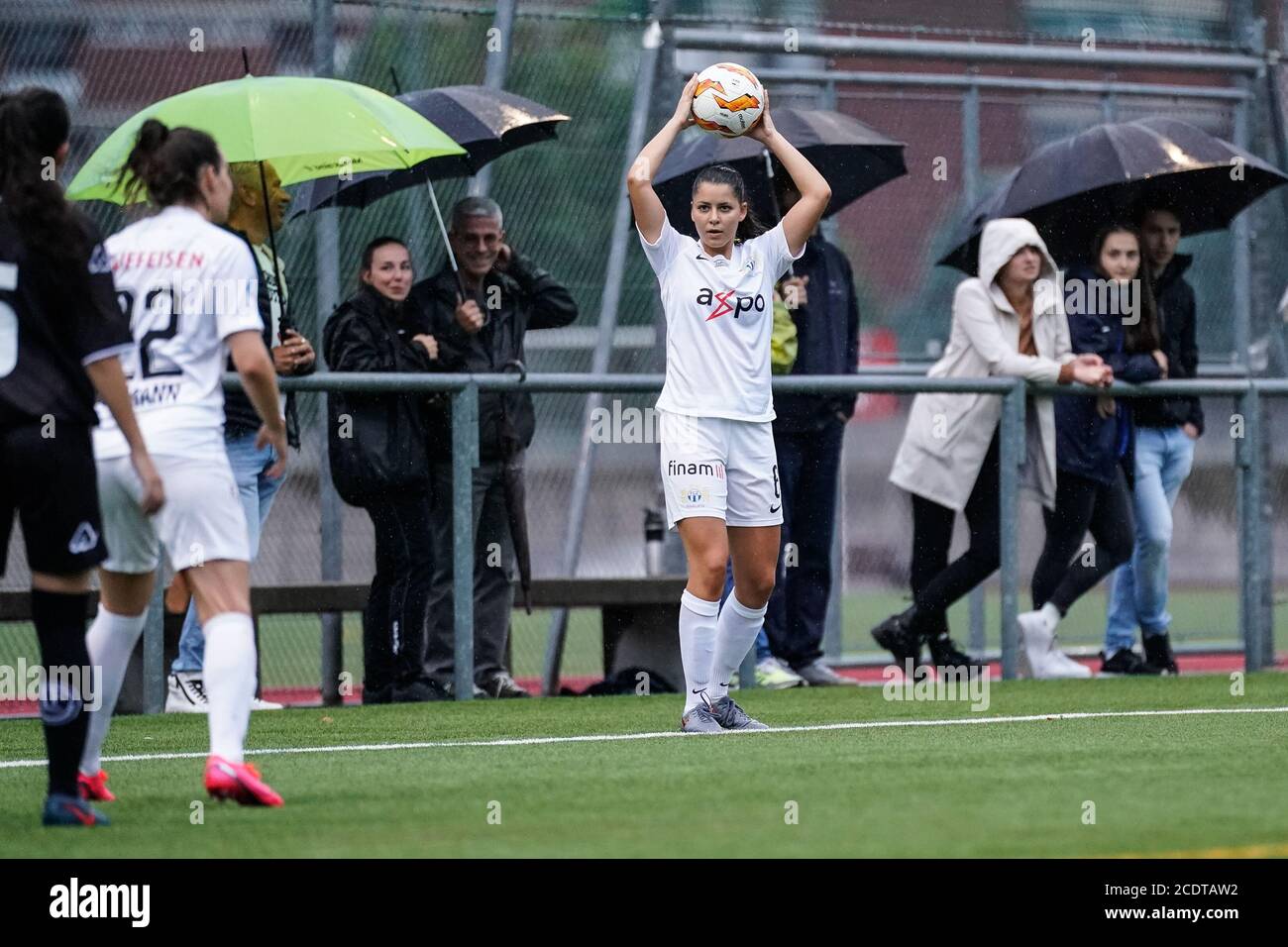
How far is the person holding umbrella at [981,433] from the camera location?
10.6 m

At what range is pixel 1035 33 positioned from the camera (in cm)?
1259

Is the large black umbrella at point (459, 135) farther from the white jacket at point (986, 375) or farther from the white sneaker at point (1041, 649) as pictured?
the white sneaker at point (1041, 649)

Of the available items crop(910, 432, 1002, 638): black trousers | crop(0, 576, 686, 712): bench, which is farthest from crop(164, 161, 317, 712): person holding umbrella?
crop(910, 432, 1002, 638): black trousers

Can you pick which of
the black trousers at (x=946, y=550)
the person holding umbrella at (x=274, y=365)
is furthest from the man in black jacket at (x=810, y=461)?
the person holding umbrella at (x=274, y=365)

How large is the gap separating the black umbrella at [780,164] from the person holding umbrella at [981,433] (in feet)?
2.07

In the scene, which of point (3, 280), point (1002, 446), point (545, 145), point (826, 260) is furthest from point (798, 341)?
point (3, 280)

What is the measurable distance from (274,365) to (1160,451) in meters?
4.43

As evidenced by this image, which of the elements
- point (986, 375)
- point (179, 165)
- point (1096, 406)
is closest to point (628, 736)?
point (179, 165)

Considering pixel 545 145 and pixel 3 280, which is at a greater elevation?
pixel 545 145

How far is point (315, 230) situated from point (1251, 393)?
15.0 ft

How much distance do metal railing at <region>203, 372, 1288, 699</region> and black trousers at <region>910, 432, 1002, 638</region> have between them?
0.10 meters

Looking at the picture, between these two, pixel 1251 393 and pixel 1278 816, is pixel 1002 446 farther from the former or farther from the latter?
pixel 1278 816
